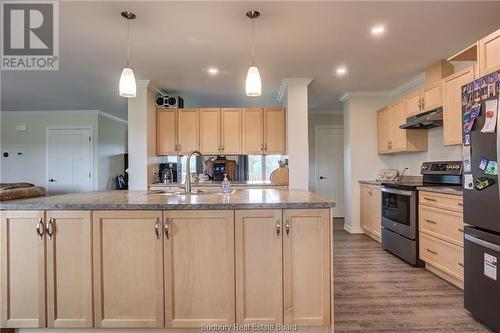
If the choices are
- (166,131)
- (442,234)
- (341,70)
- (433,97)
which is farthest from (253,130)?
(442,234)

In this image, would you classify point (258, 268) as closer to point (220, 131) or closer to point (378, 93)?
point (220, 131)

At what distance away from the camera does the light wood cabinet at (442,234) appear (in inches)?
102

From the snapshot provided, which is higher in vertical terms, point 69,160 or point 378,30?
point 378,30

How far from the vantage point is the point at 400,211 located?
11.3 ft

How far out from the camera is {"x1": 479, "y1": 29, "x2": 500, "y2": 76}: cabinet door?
209 cm

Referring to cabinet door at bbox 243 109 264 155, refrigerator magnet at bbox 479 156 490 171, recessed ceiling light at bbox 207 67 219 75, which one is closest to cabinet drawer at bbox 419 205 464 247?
refrigerator magnet at bbox 479 156 490 171

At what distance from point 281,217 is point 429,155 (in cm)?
319

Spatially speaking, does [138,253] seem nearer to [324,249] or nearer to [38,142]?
[324,249]

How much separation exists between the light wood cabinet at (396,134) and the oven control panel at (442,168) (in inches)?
12.7

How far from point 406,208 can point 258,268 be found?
236 cm

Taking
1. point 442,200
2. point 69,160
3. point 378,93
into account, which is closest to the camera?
point 442,200

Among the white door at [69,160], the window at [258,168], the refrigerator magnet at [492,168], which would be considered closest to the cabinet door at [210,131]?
the window at [258,168]

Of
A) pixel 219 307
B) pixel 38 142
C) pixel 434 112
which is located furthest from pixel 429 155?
pixel 38 142

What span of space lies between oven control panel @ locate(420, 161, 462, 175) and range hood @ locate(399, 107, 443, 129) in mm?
501
